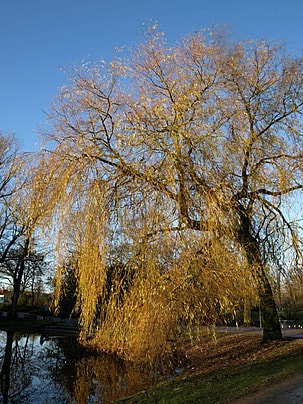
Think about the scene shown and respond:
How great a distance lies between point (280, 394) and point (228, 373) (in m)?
1.86

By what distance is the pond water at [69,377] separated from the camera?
719 cm

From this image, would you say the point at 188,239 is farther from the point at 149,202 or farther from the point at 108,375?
the point at 108,375

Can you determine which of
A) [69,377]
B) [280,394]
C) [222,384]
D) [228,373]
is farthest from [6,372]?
[280,394]

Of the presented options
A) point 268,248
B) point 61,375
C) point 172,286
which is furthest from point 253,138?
point 61,375

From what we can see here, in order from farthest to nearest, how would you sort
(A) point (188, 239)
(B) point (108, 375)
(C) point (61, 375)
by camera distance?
1. (C) point (61, 375)
2. (B) point (108, 375)
3. (A) point (188, 239)

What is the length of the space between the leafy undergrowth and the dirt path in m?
0.18

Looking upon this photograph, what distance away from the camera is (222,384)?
5.75 m

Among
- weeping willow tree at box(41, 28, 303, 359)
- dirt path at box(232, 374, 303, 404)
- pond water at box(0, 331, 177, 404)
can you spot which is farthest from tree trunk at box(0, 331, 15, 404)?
dirt path at box(232, 374, 303, 404)

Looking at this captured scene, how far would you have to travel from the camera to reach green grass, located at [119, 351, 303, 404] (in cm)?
516

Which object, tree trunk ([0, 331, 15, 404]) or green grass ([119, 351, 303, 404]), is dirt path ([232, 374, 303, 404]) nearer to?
green grass ([119, 351, 303, 404])

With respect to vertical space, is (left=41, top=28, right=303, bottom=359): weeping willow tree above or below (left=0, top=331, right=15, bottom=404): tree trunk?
above

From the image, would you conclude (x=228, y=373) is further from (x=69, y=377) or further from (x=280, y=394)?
(x=69, y=377)

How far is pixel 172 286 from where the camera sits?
18.9 ft

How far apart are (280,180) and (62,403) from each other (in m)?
5.54
